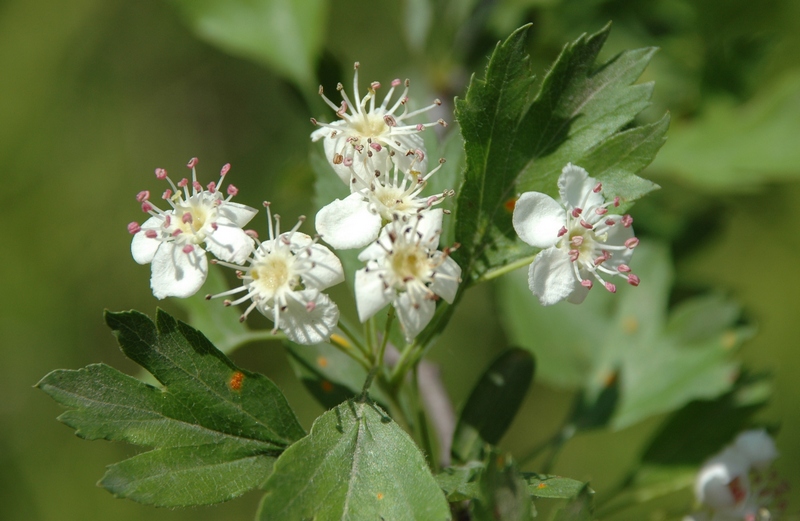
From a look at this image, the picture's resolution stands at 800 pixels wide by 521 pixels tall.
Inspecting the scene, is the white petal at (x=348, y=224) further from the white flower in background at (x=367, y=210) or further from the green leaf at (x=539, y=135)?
the green leaf at (x=539, y=135)

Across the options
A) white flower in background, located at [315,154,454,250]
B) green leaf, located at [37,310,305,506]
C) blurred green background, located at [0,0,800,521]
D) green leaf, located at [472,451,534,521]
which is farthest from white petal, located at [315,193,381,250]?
blurred green background, located at [0,0,800,521]

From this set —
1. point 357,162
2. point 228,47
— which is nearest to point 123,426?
point 357,162

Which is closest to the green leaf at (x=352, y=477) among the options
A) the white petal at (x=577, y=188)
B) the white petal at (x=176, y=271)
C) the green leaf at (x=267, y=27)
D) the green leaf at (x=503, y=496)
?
the green leaf at (x=503, y=496)

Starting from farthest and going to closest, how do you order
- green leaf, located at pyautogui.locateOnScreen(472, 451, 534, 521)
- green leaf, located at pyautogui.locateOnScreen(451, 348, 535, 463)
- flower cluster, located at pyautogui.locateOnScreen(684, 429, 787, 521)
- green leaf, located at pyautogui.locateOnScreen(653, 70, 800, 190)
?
green leaf, located at pyautogui.locateOnScreen(653, 70, 800, 190), flower cluster, located at pyautogui.locateOnScreen(684, 429, 787, 521), green leaf, located at pyautogui.locateOnScreen(451, 348, 535, 463), green leaf, located at pyautogui.locateOnScreen(472, 451, 534, 521)

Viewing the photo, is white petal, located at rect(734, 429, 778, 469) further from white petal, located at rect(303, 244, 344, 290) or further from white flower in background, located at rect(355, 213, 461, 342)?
white petal, located at rect(303, 244, 344, 290)

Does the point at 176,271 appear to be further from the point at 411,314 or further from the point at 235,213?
the point at 411,314

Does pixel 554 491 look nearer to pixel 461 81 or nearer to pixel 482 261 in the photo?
pixel 482 261
